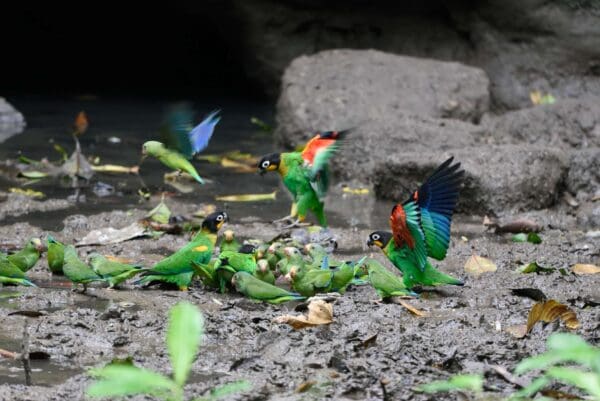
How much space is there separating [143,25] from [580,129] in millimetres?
8399

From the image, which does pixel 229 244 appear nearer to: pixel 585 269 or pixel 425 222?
pixel 425 222

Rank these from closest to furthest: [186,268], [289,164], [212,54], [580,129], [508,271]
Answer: [186,268]
[508,271]
[289,164]
[580,129]
[212,54]

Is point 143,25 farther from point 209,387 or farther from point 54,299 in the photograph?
point 209,387

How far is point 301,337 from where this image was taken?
3918 mm

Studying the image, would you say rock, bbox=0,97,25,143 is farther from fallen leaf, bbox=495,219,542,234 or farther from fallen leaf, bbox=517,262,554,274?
fallen leaf, bbox=517,262,554,274

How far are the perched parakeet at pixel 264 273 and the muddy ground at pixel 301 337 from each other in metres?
0.14

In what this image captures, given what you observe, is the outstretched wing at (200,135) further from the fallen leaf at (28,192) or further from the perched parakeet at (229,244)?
the fallen leaf at (28,192)

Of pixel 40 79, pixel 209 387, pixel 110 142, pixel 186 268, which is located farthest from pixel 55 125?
pixel 209 387

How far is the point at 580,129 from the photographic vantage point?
28.2 ft

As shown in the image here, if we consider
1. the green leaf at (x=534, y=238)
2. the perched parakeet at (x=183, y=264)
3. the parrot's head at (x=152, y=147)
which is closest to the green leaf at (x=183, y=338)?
the perched parakeet at (x=183, y=264)

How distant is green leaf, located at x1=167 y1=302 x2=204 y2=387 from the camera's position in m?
1.97

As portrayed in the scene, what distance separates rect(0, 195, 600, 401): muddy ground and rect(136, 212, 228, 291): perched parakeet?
0.24ft

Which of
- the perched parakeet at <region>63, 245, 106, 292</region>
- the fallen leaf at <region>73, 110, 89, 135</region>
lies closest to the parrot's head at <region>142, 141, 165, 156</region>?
the perched parakeet at <region>63, 245, 106, 292</region>

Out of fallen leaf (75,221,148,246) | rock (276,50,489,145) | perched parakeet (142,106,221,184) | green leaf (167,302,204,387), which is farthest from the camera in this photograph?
rock (276,50,489,145)
